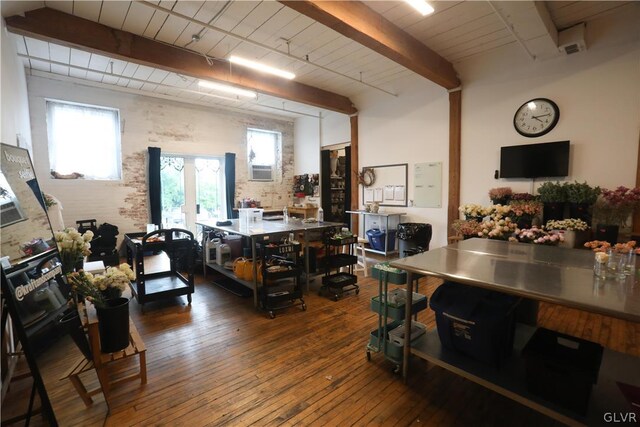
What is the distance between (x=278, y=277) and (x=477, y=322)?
2116 millimetres

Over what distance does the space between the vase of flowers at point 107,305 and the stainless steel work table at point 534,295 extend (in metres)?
2.01

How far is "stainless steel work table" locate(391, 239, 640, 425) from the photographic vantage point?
1.44 meters

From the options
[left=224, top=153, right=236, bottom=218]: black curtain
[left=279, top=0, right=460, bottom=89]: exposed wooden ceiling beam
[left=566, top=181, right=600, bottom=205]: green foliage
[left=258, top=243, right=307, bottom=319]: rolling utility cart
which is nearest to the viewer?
[left=279, top=0, right=460, bottom=89]: exposed wooden ceiling beam

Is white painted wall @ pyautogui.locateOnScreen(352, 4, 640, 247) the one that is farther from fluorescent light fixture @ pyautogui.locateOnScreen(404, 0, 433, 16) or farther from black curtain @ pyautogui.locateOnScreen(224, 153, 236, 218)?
black curtain @ pyautogui.locateOnScreen(224, 153, 236, 218)

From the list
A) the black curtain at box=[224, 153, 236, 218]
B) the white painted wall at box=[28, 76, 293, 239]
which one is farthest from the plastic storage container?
the white painted wall at box=[28, 76, 293, 239]

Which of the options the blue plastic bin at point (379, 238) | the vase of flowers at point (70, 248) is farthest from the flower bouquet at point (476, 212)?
the vase of flowers at point (70, 248)

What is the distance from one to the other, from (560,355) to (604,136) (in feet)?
12.3

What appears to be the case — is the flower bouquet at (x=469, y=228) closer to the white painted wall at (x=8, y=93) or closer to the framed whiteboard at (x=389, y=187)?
the framed whiteboard at (x=389, y=187)

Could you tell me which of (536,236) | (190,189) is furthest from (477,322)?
(190,189)

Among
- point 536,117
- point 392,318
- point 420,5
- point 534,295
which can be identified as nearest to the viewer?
point 534,295

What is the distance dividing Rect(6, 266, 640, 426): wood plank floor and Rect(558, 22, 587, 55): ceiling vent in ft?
11.3

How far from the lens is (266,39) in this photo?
4156 millimetres

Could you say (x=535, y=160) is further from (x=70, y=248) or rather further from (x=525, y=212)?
(x=70, y=248)

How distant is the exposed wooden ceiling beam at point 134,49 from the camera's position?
336 cm
